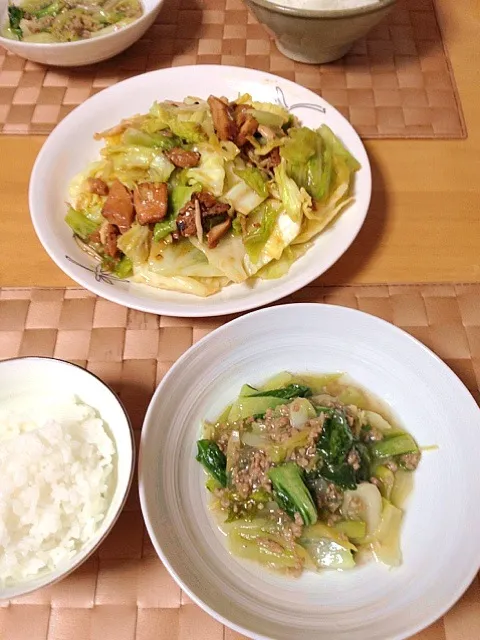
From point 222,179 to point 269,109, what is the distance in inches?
17.1

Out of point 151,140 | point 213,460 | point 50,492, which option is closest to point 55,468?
point 50,492

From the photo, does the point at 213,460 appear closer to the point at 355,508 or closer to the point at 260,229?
the point at 355,508

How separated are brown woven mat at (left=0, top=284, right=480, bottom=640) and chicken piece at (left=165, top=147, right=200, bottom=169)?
0.54m

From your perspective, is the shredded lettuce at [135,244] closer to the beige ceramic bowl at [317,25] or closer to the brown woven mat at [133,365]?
the brown woven mat at [133,365]

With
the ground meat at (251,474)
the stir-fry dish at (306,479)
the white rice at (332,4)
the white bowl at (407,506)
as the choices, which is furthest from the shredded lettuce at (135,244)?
the white rice at (332,4)

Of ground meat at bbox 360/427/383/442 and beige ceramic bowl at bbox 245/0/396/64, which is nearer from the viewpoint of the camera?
ground meat at bbox 360/427/383/442

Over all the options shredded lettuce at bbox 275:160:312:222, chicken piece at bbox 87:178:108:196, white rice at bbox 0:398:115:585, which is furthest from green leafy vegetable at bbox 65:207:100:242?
white rice at bbox 0:398:115:585

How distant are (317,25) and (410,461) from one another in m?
1.61

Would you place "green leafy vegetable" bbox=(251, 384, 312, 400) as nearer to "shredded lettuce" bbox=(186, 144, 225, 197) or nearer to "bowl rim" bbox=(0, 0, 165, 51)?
"shredded lettuce" bbox=(186, 144, 225, 197)

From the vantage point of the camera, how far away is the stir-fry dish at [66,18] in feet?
7.75

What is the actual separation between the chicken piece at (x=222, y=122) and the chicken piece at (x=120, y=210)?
0.39 metres

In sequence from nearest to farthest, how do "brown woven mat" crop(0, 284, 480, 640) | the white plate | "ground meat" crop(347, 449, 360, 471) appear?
"brown woven mat" crop(0, 284, 480, 640)
"ground meat" crop(347, 449, 360, 471)
the white plate

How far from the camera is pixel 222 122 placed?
6.19 feet

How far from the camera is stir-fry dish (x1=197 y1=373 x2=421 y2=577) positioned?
52.2 inches
